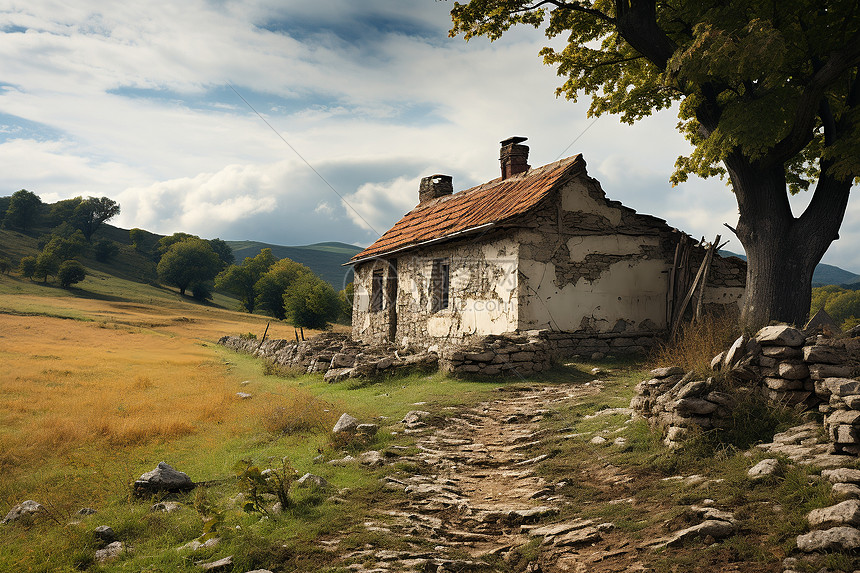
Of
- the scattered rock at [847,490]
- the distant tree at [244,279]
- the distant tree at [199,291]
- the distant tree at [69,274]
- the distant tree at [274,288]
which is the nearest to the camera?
the scattered rock at [847,490]

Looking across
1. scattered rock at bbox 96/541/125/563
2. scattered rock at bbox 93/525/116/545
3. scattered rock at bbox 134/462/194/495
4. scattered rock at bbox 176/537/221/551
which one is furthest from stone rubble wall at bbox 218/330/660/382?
scattered rock at bbox 96/541/125/563

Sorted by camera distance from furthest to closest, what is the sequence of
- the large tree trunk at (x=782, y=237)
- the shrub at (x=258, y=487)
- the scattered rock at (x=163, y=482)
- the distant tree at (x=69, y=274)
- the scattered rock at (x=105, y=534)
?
the distant tree at (x=69, y=274), the large tree trunk at (x=782, y=237), the scattered rock at (x=163, y=482), the shrub at (x=258, y=487), the scattered rock at (x=105, y=534)

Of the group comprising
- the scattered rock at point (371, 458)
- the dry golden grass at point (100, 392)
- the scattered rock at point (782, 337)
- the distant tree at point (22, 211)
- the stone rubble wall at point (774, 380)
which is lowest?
the dry golden grass at point (100, 392)

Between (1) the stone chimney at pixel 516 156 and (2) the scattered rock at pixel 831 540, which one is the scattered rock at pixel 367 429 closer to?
(2) the scattered rock at pixel 831 540

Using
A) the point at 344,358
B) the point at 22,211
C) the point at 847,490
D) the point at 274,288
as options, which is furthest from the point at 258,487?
the point at 22,211

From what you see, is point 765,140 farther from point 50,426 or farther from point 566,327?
point 50,426

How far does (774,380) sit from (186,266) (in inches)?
3292

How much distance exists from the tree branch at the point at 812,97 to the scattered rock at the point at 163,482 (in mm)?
12419

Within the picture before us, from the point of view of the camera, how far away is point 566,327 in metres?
13.7

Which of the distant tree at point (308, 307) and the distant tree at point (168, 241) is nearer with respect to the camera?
the distant tree at point (308, 307)

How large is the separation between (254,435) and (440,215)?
39.1ft

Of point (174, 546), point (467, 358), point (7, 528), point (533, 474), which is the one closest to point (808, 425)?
point (533, 474)

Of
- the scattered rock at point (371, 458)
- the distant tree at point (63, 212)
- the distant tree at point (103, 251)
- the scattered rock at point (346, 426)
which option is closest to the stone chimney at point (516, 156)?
the scattered rock at point (346, 426)

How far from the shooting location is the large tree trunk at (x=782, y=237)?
1151 cm
